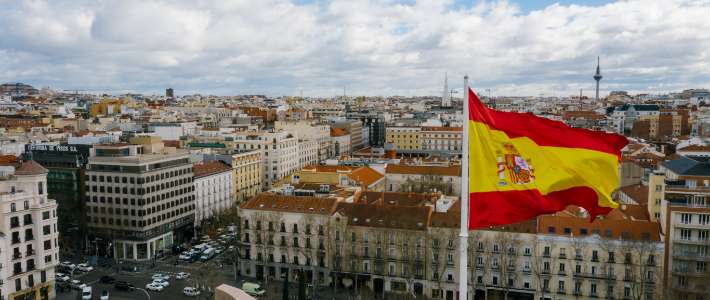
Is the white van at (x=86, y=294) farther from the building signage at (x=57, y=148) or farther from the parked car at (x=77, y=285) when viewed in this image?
the building signage at (x=57, y=148)

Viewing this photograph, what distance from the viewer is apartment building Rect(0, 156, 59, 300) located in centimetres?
5000

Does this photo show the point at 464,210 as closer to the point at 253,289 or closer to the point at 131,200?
the point at 253,289

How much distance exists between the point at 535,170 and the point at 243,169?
82.3m

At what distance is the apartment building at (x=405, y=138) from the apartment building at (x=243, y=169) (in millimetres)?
52691

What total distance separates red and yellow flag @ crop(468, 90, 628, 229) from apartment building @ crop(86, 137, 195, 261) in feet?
191

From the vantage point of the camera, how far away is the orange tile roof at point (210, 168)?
271ft

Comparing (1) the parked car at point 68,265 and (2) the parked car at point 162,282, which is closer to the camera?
(2) the parked car at point 162,282

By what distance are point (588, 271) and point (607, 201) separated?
37984 mm

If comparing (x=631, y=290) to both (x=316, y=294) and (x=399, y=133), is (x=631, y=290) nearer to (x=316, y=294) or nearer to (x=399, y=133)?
(x=316, y=294)

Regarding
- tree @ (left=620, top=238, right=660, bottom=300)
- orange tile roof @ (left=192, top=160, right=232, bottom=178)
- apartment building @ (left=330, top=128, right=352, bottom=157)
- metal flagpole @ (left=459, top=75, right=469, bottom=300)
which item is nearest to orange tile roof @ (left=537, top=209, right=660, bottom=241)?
tree @ (left=620, top=238, right=660, bottom=300)

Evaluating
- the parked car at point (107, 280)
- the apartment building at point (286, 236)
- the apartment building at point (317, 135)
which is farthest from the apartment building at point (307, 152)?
the parked car at point (107, 280)

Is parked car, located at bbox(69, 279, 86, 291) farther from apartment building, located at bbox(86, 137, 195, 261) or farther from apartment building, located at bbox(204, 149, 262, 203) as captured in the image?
apartment building, located at bbox(204, 149, 262, 203)

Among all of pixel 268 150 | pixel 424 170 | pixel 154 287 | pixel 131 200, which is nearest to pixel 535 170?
pixel 154 287

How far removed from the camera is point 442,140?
467 feet
